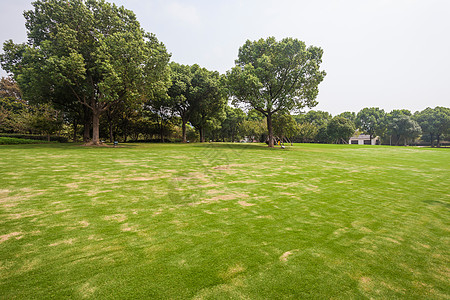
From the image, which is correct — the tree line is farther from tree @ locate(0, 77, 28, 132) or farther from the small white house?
the small white house

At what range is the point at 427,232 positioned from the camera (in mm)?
3943

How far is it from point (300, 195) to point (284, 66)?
2664 cm

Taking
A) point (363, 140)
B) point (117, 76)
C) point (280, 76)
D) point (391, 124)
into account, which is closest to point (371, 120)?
point (363, 140)

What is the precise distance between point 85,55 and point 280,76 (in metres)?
25.4

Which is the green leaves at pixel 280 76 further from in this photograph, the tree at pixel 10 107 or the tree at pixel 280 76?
the tree at pixel 10 107

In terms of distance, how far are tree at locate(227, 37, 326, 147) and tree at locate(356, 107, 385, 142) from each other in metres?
76.3

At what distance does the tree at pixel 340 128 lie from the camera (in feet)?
238

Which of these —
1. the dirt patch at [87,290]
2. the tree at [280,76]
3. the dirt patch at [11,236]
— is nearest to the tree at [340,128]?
the tree at [280,76]

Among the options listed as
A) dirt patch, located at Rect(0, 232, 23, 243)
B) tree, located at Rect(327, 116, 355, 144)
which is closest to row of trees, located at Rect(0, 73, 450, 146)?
tree, located at Rect(327, 116, 355, 144)

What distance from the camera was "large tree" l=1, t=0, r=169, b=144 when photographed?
2073 cm

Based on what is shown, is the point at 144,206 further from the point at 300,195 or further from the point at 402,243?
the point at 402,243

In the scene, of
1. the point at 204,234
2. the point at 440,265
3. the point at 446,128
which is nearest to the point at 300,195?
the point at 440,265

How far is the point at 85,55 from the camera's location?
75.5ft

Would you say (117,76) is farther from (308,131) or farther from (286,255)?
(308,131)
